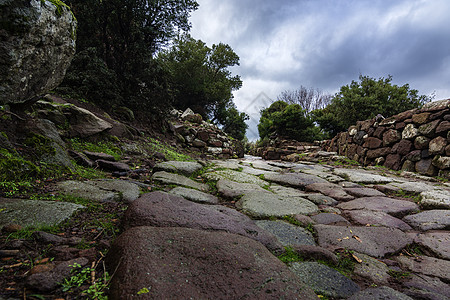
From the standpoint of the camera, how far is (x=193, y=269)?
786 millimetres

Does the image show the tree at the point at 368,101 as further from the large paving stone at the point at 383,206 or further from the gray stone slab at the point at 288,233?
the gray stone slab at the point at 288,233

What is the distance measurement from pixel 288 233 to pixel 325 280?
1.75 ft

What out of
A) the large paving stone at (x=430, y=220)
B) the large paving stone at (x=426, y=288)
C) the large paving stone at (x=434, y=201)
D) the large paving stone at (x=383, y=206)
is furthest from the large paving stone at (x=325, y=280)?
the large paving stone at (x=434, y=201)

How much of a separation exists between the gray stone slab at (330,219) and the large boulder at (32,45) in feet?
9.18

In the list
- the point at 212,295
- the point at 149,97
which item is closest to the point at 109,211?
the point at 212,295

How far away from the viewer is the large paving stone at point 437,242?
4.28 ft

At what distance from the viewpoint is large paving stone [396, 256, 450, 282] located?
3.61 ft

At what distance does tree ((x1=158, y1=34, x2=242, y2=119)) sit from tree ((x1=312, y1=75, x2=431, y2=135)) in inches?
273

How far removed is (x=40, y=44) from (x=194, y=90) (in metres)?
11.2

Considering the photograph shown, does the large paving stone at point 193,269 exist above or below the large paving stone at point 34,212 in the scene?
above

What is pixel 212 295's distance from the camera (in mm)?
687

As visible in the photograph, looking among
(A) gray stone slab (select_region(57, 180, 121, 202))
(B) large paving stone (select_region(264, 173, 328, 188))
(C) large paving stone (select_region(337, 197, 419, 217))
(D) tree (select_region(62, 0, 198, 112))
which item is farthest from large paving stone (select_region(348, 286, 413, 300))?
(D) tree (select_region(62, 0, 198, 112))

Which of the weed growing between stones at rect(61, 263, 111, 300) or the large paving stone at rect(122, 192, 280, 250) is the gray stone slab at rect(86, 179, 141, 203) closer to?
the large paving stone at rect(122, 192, 280, 250)

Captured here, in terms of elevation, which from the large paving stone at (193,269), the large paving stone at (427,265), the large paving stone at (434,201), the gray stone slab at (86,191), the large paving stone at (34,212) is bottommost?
the gray stone slab at (86,191)
